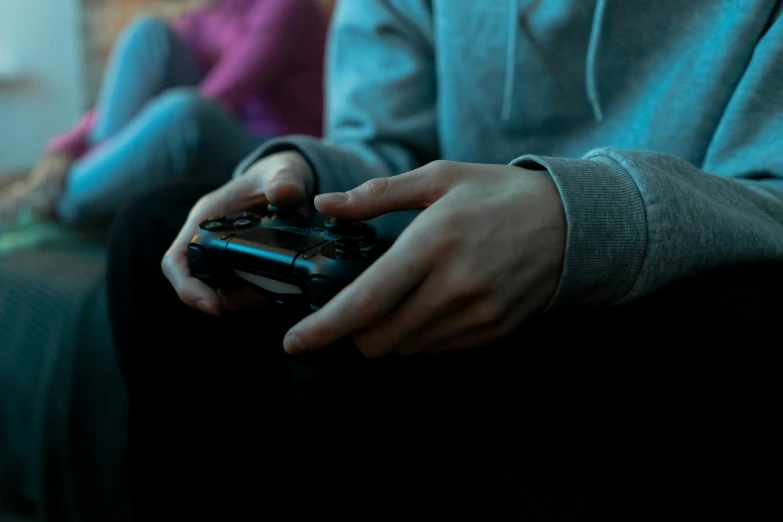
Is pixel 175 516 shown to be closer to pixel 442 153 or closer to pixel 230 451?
pixel 230 451

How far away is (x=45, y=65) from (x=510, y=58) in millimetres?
1796

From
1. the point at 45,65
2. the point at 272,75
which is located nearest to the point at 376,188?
the point at 272,75

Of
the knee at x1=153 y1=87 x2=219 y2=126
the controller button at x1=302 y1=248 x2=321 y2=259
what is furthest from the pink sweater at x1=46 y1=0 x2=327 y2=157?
the controller button at x1=302 y1=248 x2=321 y2=259

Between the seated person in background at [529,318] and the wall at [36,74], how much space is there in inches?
66.5

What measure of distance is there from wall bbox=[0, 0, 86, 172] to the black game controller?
1.74 metres

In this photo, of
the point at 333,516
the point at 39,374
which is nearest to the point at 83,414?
the point at 39,374

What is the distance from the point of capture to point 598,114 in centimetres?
43

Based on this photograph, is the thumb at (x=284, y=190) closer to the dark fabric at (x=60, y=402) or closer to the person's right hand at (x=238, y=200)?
the person's right hand at (x=238, y=200)

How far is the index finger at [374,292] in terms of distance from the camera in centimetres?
23

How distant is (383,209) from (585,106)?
0.25 meters

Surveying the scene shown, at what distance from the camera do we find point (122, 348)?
37cm

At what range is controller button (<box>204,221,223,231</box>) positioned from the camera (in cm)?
29

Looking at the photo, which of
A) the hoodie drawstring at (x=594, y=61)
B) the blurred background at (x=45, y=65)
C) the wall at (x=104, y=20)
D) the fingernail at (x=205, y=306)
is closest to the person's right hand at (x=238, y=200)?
the fingernail at (x=205, y=306)

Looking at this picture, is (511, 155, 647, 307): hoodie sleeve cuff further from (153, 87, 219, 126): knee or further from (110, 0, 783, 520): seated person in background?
(153, 87, 219, 126): knee
